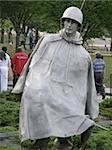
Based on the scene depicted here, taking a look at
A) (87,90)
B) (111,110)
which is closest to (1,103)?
(111,110)

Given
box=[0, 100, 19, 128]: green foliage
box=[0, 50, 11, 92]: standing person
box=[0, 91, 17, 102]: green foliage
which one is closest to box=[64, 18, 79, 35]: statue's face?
box=[0, 100, 19, 128]: green foliage

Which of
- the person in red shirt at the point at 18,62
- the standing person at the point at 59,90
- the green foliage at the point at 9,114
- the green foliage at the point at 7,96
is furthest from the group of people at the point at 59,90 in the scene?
the person in red shirt at the point at 18,62

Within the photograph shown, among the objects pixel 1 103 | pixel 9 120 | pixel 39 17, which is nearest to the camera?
pixel 9 120

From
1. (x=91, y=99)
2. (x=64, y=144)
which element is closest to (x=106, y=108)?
(x=91, y=99)

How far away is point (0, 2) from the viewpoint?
32.8m

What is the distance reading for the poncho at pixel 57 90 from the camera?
5965 millimetres

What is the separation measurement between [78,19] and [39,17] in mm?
32036

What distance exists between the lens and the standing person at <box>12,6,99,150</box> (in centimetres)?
596

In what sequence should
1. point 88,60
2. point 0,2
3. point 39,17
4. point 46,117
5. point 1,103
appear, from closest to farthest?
point 46,117 < point 88,60 < point 1,103 < point 0,2 < point 39,17

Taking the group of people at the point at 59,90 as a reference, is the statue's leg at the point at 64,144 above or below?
below

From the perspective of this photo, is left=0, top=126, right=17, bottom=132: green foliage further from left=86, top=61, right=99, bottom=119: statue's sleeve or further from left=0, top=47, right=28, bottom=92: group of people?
left=0, top=47, right=28, bottom=92: group of people

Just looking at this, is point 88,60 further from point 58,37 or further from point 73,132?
point 73,132

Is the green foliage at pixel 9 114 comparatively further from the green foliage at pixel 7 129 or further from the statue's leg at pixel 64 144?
the statue's leg at pixel 64 144

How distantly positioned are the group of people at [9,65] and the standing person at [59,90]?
9171mm
